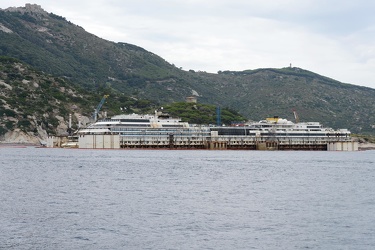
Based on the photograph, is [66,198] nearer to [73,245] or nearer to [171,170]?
[73,245]

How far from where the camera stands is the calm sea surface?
53.6 metres

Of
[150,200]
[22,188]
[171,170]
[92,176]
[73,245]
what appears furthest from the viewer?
[171,170]

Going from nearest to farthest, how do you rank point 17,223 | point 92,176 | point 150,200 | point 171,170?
point 17,223 < point 150,200 < point 92,176 < point 171,170

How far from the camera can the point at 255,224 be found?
200 ft

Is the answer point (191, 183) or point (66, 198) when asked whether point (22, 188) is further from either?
point (191, 183)

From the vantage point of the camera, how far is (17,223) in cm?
5897

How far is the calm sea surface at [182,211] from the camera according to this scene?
5362 cm

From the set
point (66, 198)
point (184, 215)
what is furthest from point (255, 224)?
point (66, 198)

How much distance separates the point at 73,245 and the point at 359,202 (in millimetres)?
36734

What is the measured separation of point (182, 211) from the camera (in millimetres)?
67625

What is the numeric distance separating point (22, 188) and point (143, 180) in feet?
64.7

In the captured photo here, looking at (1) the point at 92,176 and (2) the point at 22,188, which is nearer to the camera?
(2) the point at 22,188

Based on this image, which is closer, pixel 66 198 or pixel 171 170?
pixel 66 198

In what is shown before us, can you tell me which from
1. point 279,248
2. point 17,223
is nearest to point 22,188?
point 17,223
